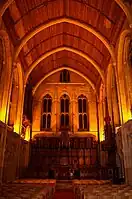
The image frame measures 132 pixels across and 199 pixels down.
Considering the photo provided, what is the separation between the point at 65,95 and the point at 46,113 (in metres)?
3.08

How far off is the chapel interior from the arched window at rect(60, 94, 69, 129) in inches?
4.4

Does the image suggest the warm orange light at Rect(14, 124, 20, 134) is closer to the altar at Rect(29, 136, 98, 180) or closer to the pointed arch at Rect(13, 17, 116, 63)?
the altar at Rect(29, 136, 98, 180)

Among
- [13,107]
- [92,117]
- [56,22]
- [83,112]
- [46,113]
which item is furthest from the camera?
[83,112]

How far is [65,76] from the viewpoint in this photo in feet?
71.9

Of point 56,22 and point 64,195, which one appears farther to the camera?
point 56,22

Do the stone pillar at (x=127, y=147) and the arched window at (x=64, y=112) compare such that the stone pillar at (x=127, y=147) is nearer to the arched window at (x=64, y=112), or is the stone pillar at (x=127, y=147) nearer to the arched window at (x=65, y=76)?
the arched window at (x=64, y=112)

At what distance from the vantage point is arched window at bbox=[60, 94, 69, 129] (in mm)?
20141

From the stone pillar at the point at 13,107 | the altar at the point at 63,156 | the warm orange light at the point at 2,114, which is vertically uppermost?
the stone pillar at the point at 13,107

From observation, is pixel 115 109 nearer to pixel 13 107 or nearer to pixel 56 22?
pixel 56 22

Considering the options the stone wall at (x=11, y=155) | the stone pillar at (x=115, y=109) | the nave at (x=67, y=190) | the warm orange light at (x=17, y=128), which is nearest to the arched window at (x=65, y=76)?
the stone pillar at (x=115, y=109)

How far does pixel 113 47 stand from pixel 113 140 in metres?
6.82

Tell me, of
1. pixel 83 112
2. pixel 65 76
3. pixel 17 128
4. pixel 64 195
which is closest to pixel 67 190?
pixel 64 195

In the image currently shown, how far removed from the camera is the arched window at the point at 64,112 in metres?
20.1

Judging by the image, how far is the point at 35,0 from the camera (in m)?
11.6
